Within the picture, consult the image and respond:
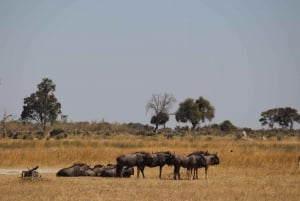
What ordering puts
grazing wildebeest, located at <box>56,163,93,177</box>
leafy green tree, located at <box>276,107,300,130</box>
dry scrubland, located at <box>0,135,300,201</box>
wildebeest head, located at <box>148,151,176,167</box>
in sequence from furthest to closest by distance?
leafy green tree, located at <box>276,107,300,130</box> < wildebeest head, located at <box>148,151,176,167</box> < grazing wildebeest, located at <box>56,163,93,177</box> < dry scrubland, located at <box>0,135,300,201</box>

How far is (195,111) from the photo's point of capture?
10762 centimetres

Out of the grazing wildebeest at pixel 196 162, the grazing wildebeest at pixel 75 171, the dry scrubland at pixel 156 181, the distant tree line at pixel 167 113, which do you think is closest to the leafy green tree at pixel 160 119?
the distant tree line at pixel 167 113

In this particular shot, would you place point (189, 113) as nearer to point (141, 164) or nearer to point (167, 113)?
point (167, 113)

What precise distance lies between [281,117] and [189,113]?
2648cm

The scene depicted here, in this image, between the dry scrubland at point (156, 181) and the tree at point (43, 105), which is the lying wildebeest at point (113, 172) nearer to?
the dry scrubland at point (156, 181)

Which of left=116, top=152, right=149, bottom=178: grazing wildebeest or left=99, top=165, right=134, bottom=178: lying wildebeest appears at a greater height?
left=116, top=152, right=149, bottom=178: grazing wildebeest

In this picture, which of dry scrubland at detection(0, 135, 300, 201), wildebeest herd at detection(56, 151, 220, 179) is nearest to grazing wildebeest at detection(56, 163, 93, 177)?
wildebeest herd at detection(56, 151, 220, 179)

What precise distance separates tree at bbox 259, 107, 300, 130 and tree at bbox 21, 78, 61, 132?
50344 millimetres

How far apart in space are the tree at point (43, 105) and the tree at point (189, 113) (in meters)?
24.0

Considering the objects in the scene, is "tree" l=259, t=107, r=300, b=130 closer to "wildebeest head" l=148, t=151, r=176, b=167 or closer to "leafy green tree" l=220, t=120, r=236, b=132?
"leafy green tree" l=220, t=120, r=236, b=132

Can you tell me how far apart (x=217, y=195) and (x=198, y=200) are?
5.25 ft

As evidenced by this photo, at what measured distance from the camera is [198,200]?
2003 centimetres

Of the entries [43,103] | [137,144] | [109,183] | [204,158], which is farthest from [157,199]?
[43,103]

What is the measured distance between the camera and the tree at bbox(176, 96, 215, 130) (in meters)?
108
